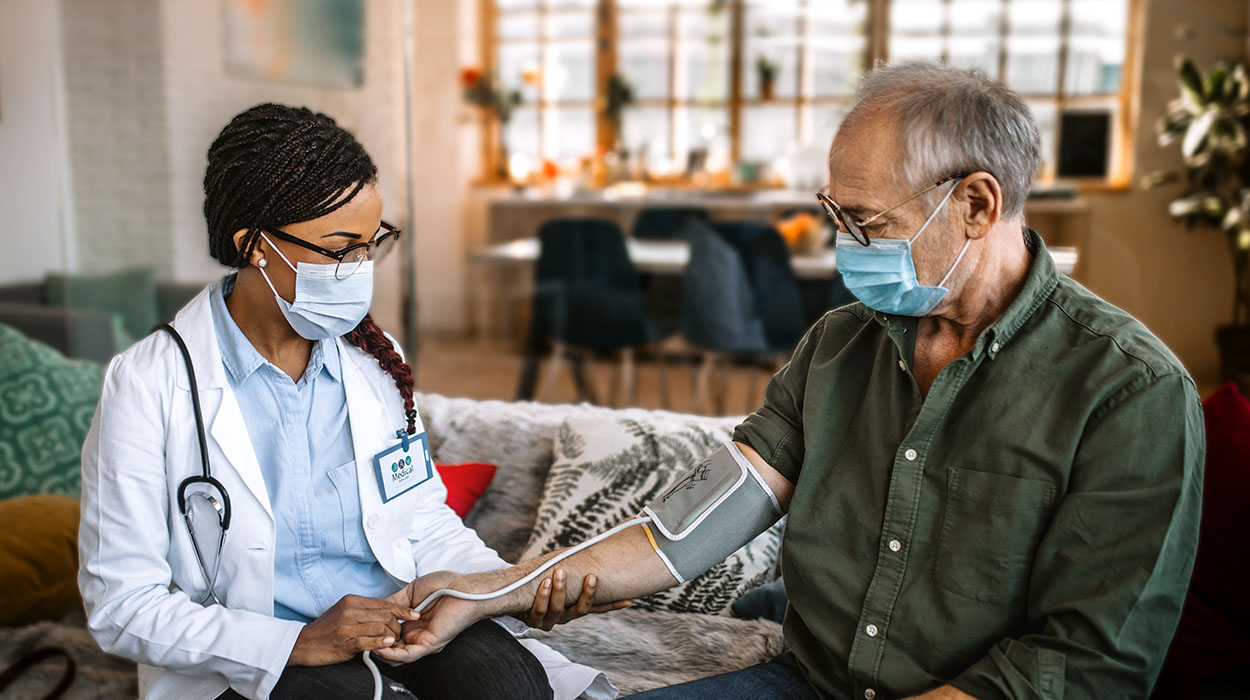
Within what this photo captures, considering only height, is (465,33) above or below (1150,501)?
above

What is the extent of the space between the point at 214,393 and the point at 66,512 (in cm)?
103

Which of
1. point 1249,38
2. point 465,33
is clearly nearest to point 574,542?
point 465,33

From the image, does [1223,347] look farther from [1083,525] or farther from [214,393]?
[214,393]

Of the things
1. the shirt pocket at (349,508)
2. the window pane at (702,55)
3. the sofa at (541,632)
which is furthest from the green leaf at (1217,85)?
the shirt pocket at (349,508)

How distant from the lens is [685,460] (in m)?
1.97

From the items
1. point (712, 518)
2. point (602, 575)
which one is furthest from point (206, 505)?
point (712, 518)

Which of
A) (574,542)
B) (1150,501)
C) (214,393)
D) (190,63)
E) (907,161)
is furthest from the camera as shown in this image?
(190,63)

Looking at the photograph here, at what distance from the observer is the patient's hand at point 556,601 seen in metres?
1.36

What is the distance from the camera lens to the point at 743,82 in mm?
4750

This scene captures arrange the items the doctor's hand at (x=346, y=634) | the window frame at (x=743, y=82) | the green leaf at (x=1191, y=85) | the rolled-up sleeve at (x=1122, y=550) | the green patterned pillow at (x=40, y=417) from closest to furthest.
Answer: the rolled-up sleeve at (x=1122, y=550) → the doctor's hand at (x=346, y=634) → the green patterned pillow at (x=40, y=417) → the green leaf at (x=1191, y=85) → the window frame at (x=743, y=82)

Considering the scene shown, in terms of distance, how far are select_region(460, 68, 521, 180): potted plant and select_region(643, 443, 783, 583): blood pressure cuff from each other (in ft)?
11.2

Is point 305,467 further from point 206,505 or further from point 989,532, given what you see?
point 989,532

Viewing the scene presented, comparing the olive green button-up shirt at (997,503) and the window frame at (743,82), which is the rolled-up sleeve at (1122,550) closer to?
the olive green button-up shirt at (997,503)

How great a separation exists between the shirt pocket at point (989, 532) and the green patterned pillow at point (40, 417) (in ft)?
7.06
